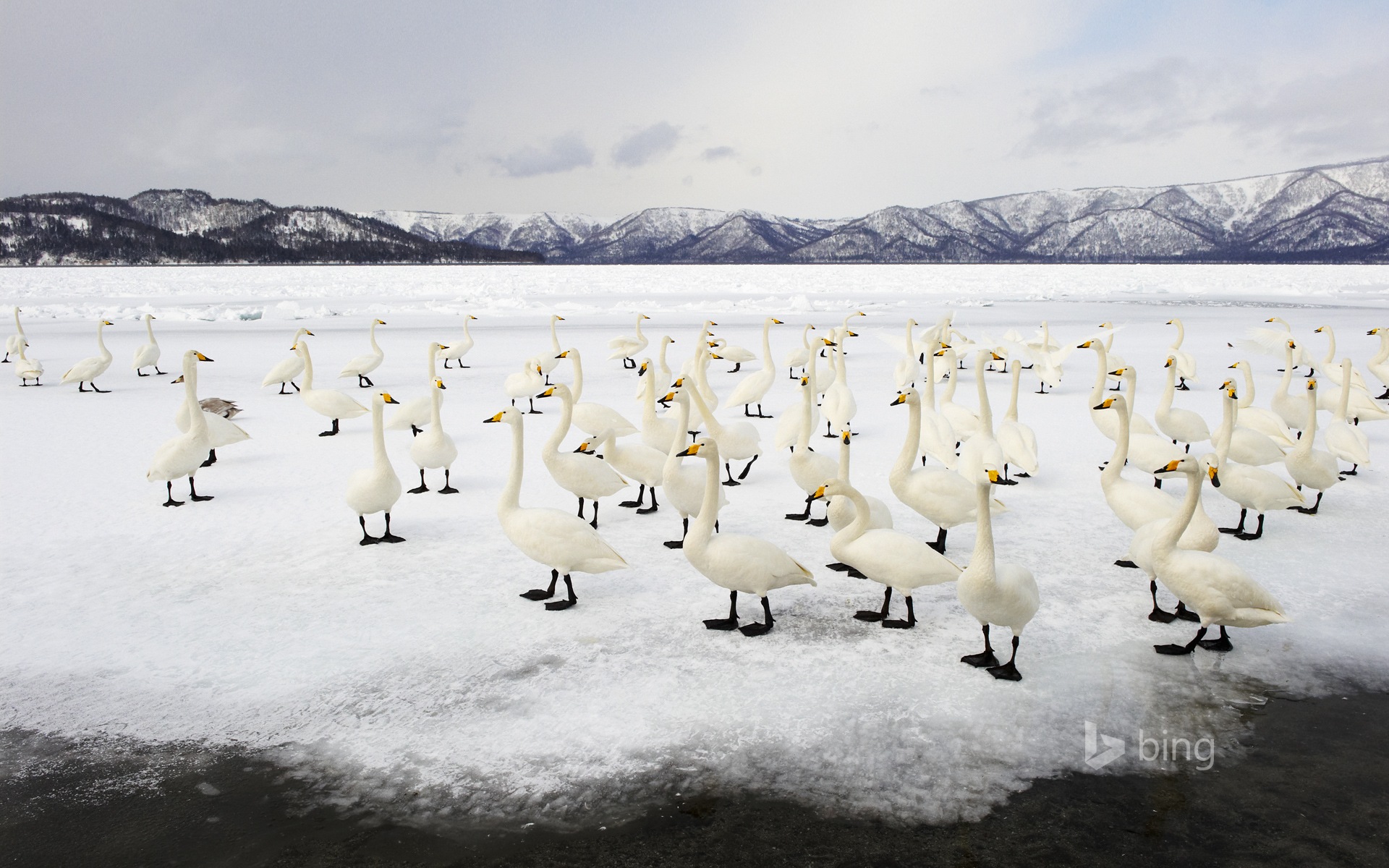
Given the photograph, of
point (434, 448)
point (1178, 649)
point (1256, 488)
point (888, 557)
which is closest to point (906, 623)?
point (888, 557)

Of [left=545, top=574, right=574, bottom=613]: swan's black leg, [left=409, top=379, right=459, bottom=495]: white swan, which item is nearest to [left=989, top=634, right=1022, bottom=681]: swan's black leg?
[left=545, top=574, right=574, bottom=613]: swan's black leg

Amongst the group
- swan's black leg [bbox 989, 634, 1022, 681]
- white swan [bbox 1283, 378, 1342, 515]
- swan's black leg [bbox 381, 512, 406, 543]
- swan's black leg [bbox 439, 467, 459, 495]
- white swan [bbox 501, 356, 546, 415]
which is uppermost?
white swan [bbox 501, 356, 546, 415]

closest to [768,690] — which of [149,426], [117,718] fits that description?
[117,718]

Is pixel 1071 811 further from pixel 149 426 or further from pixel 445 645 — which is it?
pixel 149 426

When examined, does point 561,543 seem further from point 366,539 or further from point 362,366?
point 362,366

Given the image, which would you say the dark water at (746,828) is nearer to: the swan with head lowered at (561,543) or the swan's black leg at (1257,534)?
the swan with head lowered at (561,543)

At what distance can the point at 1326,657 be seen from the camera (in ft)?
14.6

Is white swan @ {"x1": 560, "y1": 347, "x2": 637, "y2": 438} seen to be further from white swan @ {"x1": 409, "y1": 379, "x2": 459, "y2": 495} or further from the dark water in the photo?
the dark water

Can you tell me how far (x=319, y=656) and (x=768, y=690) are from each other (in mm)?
2507

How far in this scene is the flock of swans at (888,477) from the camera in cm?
447

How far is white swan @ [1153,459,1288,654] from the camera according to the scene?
423 cm

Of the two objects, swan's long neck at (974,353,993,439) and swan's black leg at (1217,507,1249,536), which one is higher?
swan's long neck at (974,353,993,439)

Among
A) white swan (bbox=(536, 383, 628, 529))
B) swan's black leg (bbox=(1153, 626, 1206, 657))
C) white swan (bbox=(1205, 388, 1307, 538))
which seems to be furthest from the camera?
white swan (bbox=(536, 383, 628, 529))

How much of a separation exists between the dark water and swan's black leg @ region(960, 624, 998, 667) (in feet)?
3.10
